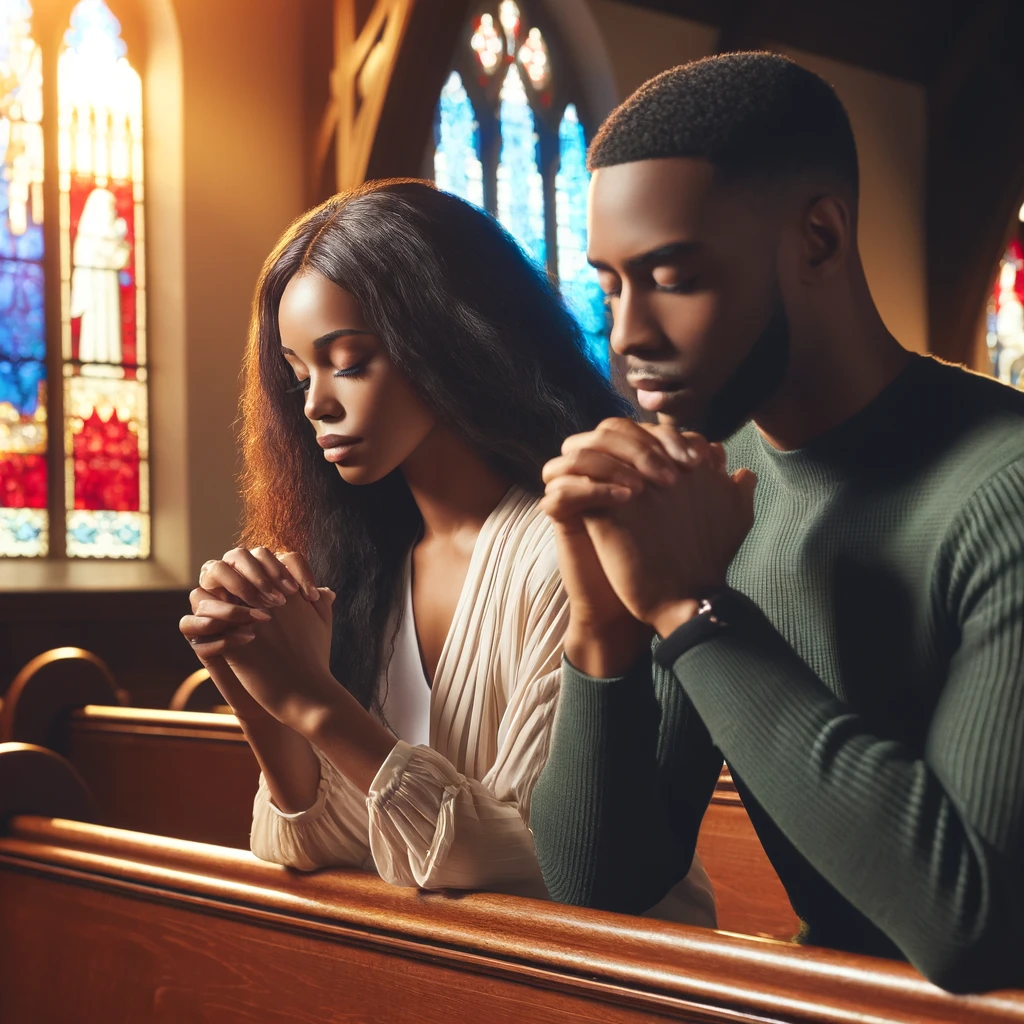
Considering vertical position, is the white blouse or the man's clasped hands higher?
the man's clasped hands

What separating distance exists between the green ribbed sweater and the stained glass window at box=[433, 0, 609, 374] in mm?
7286

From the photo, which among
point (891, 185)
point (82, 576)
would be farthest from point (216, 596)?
point (891, 185)

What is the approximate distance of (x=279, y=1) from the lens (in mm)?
7340

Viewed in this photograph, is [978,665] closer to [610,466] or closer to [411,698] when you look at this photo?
[610,466]

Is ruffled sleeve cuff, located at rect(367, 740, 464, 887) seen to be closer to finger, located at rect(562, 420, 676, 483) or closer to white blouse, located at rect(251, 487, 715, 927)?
white blouse, located at rect(251, 487, 715, 927)

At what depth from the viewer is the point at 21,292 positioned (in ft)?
22.4

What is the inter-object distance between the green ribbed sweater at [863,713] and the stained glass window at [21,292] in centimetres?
597

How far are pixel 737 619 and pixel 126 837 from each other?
3.59 feet

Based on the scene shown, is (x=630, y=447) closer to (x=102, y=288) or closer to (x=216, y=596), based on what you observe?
(x=216, y=596)

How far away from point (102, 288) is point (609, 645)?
21.1ft

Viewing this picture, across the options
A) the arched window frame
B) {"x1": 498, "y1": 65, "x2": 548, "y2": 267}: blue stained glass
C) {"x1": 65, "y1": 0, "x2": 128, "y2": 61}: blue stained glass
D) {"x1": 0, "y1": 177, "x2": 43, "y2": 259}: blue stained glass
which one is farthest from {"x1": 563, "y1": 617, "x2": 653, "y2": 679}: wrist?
{"x1": 498, "y1": 65, "x2": 548, "y2": 267}: blue stained glass

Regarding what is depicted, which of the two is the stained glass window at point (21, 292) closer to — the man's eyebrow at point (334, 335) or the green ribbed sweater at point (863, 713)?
the man's eyebrow at point (334, 335)

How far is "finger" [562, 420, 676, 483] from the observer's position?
112 cm

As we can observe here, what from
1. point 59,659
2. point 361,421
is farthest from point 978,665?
point 59,659
